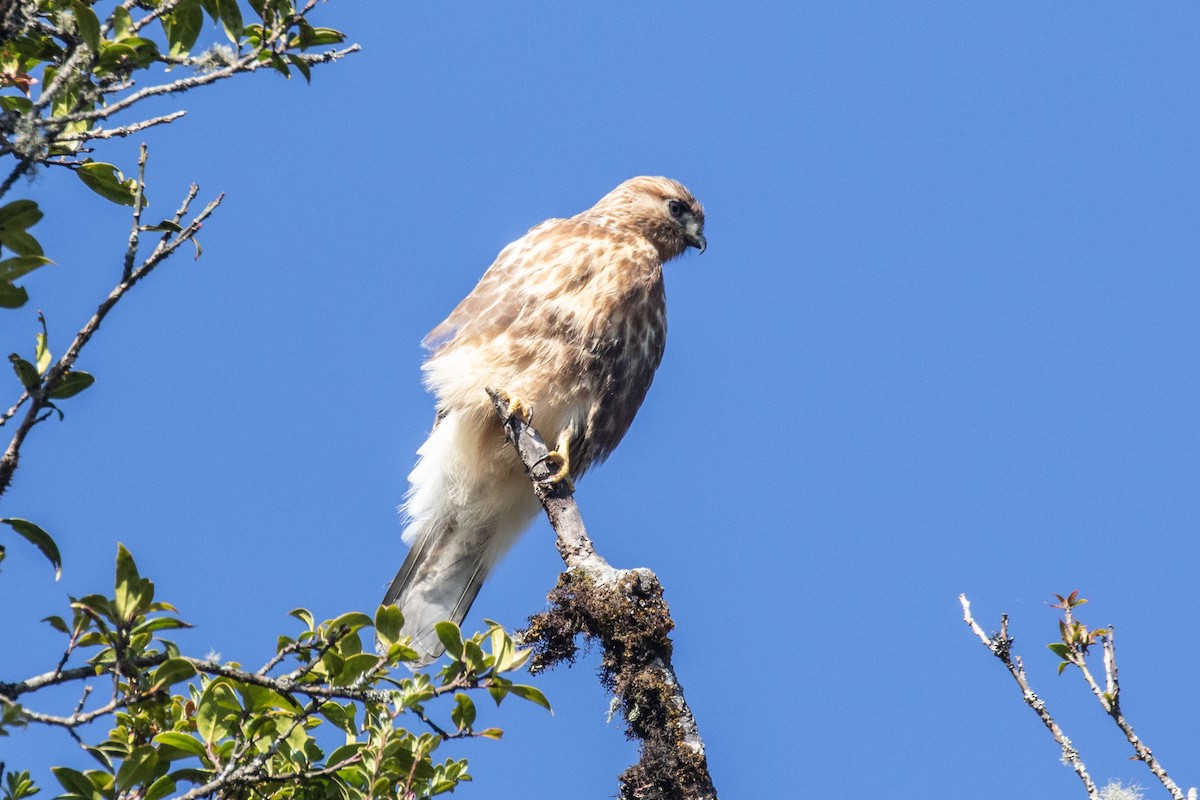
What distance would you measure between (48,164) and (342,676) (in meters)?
1.00

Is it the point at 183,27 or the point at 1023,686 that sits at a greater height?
the point at 183,27

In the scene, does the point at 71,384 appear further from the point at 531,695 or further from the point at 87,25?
the point at 531,695

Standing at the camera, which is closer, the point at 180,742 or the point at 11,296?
the point at 11,296

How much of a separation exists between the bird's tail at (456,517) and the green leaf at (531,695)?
2045 millimetres

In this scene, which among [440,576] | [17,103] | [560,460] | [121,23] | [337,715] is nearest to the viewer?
[121,23]

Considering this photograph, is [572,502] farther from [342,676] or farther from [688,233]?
[688,233]

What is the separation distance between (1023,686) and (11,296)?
1905mm

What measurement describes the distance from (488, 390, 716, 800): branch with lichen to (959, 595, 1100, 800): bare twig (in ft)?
2.32

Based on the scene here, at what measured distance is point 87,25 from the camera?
1981 millimetres

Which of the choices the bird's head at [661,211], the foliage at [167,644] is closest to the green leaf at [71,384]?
the foliage at [167,644]

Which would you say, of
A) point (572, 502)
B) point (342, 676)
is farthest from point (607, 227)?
point (342, 676)

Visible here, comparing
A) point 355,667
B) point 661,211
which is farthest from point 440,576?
point 355,667

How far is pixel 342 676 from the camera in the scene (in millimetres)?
2139

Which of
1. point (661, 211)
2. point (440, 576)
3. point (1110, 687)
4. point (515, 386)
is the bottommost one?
point (1110, 687)
